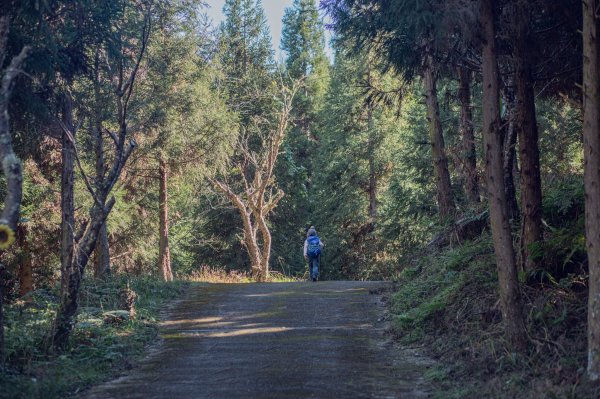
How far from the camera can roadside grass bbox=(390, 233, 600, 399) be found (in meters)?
8.05

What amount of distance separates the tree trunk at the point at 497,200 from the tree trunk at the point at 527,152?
60.5 inches

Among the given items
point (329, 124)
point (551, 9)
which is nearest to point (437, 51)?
point (551, 9)

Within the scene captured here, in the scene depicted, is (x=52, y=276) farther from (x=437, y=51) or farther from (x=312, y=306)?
(x=437, y=51)

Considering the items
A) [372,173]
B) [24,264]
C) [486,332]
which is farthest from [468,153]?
[372,173]

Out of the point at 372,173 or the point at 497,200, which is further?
the point at 372,173

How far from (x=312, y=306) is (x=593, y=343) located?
803cm

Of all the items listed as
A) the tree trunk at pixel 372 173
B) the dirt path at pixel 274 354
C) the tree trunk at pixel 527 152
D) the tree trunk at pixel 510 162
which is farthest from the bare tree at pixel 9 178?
the tree trunk at pixel 372 173

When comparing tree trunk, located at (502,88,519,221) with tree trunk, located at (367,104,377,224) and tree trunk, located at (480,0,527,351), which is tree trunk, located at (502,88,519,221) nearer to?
tree trunk, located at (480,0,527,351)

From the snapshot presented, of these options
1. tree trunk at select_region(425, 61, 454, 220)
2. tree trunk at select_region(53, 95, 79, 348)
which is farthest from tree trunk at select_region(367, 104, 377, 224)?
tree trunk at select_region(53, 95, 79, 348)

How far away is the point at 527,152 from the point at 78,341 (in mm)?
7615

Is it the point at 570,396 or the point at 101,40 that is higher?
the point at 101,40

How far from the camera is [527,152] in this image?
11.1 m

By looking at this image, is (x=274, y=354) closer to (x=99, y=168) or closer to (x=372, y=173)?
(x=99, y=168)

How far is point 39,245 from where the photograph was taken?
2198 cm
